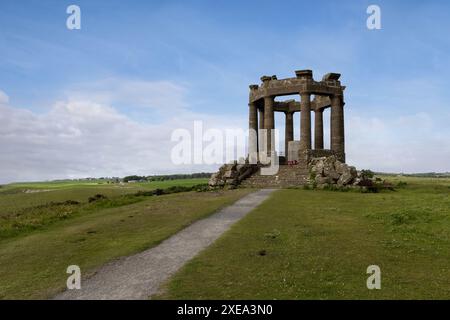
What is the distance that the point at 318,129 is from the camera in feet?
167

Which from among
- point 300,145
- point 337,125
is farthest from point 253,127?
point 337,125

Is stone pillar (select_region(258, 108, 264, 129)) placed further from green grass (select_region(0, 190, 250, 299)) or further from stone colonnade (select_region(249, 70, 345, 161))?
green grass (select_region(0, 190, 250, 299))

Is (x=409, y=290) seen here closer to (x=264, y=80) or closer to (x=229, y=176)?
(x=229, y=176)

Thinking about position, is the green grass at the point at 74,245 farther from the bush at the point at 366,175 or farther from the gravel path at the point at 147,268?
the bush at the point at 366,175

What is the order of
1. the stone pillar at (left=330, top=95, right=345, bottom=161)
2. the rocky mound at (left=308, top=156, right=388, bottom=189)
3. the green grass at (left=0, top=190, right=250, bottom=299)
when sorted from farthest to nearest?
1. the stone pillar at (left=330, top=95, right=345, bottom=161)
2. the rocky mound at (left=308, top=156, right=388, bottom=189)
3. the green grass at (left=0, top=190, right=250, bottom=299)

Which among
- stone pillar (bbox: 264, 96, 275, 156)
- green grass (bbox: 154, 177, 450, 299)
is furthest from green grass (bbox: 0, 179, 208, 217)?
green grass (bbox: 154, 177, 450, 299)

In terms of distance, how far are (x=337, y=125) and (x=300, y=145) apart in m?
6.27

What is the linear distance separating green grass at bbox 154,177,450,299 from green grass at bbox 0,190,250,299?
124 inches

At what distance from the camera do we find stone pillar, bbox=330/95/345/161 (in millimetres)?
46194

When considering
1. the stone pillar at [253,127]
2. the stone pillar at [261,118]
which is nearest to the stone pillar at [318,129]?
the stone pillar at [261,118]

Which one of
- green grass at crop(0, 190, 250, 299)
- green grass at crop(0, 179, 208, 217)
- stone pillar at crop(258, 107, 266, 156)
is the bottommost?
green grass at crop(0, 179, 208, 217)

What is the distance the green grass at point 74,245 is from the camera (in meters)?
10.9
